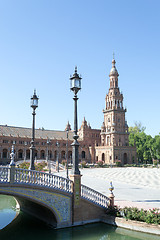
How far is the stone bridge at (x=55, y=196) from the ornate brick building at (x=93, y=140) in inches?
2471

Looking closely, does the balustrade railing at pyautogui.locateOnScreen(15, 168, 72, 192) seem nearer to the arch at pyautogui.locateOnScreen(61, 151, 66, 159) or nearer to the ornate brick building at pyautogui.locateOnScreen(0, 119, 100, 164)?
the ornate brick building at pyautogui.locateOnScreen(0, 119, 100, 164)

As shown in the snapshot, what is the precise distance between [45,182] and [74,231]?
3.31 meters

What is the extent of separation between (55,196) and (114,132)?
70623 mm

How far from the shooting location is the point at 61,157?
289 feet

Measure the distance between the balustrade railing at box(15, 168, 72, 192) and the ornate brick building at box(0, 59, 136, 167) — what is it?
63229mm

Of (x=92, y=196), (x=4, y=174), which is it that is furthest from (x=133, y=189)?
(x=4, y=174)

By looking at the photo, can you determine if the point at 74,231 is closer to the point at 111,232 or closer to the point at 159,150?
the point at 111,232

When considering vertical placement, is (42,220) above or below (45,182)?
below

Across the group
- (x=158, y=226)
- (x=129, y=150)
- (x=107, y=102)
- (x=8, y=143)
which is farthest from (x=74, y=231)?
(x=107, y=102)

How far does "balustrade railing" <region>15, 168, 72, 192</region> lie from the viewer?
12742mm

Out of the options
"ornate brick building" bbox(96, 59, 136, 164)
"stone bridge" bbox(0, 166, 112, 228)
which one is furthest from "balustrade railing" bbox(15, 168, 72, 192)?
"ornate brick building" bbox(96, 59, 136, 164)

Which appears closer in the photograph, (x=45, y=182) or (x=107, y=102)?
(x=45, y=182)

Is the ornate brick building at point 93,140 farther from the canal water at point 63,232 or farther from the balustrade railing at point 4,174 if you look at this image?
the balustrade railing at point 4,174

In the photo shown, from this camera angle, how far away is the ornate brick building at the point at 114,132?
80.8 metres
